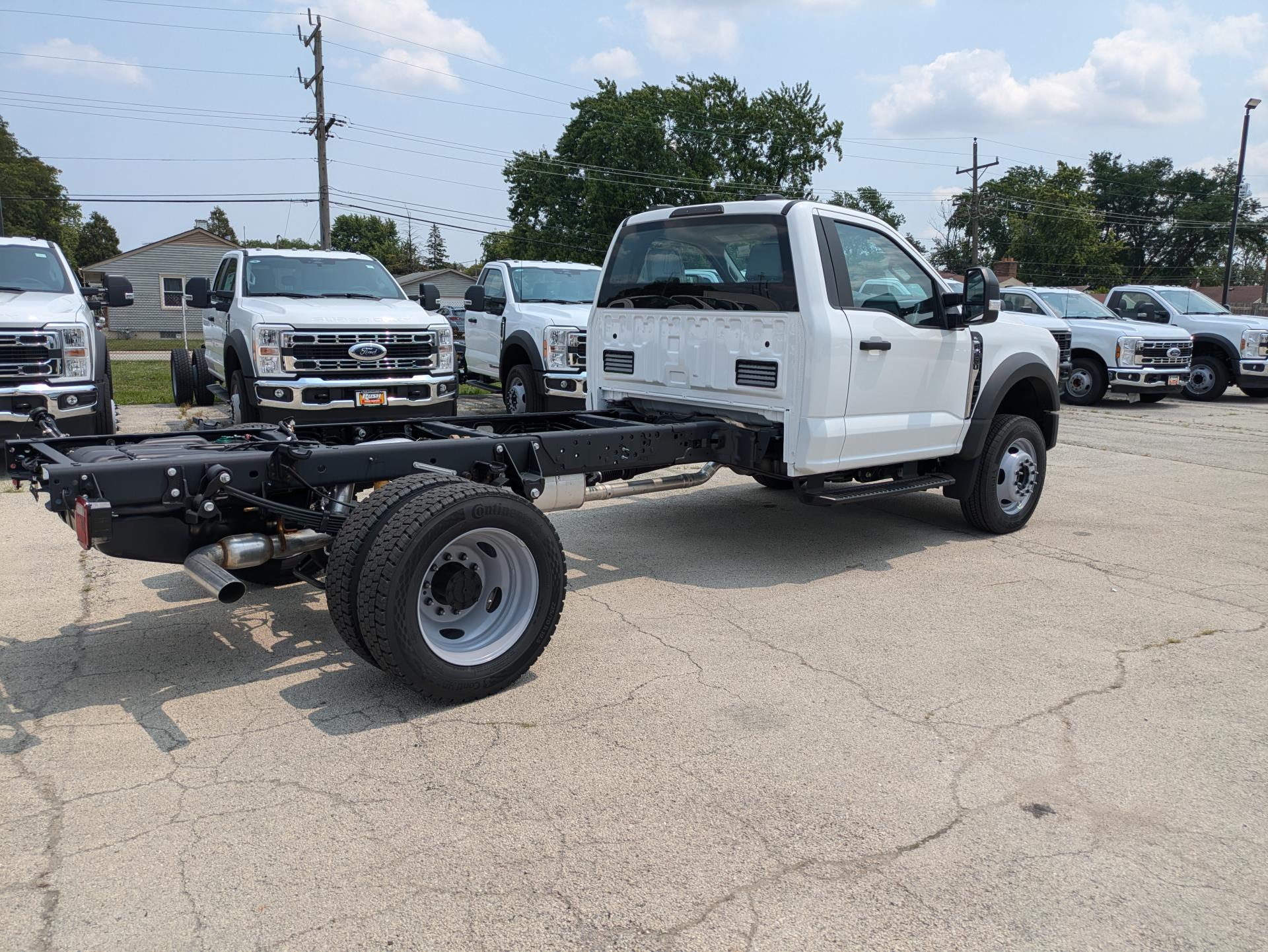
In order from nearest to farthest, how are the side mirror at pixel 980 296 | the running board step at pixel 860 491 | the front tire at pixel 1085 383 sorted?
the running board step at pixel 860 491 → the side mirror at pixel 980 296 → the front tire at pixel 1085 383

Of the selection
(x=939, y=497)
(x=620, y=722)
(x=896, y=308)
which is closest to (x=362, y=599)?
(x=620, y=722)

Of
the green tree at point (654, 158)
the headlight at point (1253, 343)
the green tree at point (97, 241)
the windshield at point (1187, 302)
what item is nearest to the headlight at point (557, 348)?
the windshield at point (1187, 302)

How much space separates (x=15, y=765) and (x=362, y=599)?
132cm

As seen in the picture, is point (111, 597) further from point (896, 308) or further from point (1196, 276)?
point (1196, 276)

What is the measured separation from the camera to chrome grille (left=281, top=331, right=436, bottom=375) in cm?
931

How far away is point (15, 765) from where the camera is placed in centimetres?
345

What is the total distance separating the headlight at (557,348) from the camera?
1135 cm

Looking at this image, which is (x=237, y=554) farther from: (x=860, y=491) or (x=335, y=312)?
(x=335, y=312)

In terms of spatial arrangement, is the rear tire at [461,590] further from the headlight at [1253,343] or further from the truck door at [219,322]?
the headlight at [1253,343]

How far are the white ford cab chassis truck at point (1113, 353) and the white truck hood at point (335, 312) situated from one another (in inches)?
474

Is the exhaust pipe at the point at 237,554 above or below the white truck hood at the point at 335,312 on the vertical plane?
below

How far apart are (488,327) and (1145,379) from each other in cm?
1148

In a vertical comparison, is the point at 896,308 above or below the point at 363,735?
above

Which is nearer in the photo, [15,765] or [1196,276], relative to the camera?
[15,765]
